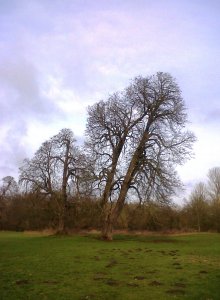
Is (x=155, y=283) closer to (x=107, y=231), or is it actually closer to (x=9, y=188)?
(x=107, y=231)

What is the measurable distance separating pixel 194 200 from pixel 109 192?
3835 centimetres

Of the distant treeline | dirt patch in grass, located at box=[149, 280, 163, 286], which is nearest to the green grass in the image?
dirt patch in grass, located at box=[149, 280, 163, 286]

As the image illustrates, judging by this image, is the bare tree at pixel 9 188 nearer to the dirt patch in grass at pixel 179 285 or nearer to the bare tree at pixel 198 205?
the bare tree at pixel 198 205

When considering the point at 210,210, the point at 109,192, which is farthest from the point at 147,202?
the point at 210,210

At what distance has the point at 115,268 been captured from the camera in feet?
51.1

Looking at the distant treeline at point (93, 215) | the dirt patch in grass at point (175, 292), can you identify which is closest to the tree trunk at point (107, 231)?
the distant treeline at point (93, 215)

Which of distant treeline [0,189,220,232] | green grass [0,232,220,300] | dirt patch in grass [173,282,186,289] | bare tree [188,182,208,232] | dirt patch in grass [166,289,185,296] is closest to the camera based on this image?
green grass [0,232,220,300]

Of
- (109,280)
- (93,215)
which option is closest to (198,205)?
(93,215)

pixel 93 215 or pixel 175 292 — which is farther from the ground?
pixel 93 215

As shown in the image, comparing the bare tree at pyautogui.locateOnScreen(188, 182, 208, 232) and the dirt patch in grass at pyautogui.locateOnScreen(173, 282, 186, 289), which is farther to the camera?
the bare tree at pyautogui.locateOnScreen(188, 182, 208, 232)

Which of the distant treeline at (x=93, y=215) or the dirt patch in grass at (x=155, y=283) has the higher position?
the distant treeline at (x=93, y=215)

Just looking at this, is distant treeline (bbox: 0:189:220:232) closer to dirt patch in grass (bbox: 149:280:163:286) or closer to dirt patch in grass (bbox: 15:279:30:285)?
dirt patch in grass (bbox: 149:280:163:286)

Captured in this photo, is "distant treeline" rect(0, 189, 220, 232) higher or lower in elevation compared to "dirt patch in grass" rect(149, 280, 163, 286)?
higher

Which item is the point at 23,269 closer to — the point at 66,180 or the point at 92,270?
the point at 92,270
